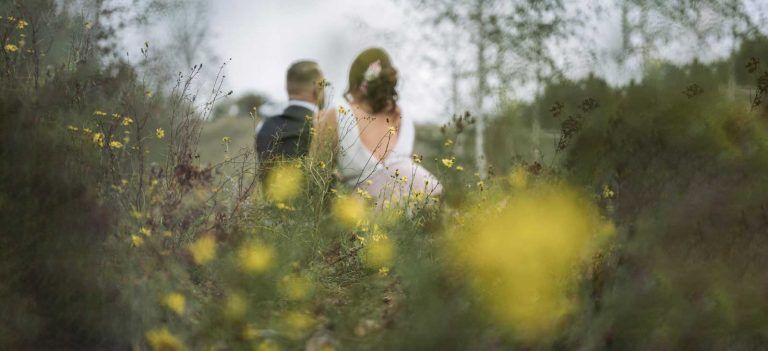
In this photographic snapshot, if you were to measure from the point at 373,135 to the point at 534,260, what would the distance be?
3091 millimetres

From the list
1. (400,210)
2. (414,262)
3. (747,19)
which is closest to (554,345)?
(414,262)

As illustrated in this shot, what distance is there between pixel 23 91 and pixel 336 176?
1.76 meters

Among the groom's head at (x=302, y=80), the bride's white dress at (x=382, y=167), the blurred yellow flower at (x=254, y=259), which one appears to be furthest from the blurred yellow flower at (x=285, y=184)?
the groom's head at (x=302, y=80)

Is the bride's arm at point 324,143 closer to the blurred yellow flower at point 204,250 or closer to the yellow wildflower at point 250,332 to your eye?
the blurred yellow flower at point 204,250

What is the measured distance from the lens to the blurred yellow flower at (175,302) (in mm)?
2861

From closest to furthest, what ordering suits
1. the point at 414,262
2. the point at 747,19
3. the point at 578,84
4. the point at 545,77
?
the point at 414,262 → the point at 578,84 → the point at 747,19 → the point at 545,77

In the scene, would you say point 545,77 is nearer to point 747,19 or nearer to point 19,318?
point 747,19

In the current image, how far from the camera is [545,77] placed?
35.8 feet

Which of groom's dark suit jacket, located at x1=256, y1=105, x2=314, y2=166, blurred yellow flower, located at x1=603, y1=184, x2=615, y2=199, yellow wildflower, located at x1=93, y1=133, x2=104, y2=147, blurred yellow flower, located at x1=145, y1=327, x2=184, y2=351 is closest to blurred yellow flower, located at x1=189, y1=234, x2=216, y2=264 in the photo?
blurred yellow flower, located at x1=145, y1=327, x2=184, y2=351

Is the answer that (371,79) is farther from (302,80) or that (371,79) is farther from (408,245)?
(408,245)

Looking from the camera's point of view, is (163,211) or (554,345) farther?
(163,211)

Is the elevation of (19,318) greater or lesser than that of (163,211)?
A: lesser

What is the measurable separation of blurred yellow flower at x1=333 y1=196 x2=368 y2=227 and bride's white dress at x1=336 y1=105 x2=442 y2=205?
0.89ft

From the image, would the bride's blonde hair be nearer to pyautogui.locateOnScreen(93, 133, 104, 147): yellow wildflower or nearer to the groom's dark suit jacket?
the groom's dark suit jacket
